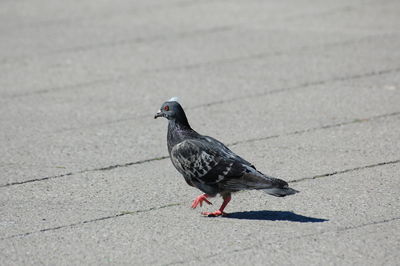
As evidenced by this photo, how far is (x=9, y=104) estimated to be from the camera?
372 inches

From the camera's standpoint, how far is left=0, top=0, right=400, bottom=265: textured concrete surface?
5613mm

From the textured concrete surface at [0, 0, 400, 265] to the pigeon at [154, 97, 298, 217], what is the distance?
228 mm

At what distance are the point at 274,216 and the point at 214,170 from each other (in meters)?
0.58

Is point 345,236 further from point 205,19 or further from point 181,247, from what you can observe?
point 205,19

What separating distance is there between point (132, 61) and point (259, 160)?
13.7 feet

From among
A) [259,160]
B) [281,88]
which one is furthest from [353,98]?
[259,160]

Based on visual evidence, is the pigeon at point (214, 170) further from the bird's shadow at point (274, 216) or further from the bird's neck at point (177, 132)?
the bird's shadow at point (274, 216)

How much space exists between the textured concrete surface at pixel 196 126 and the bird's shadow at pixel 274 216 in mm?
15

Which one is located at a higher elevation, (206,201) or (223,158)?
(223,158)

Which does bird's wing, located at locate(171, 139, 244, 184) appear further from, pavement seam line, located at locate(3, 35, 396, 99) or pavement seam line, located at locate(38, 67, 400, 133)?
pavement seam line, located at locate(3, 35, 396, 99)

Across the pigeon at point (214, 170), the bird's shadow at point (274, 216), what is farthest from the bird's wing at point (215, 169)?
the bird's shadow at point (274, 216)

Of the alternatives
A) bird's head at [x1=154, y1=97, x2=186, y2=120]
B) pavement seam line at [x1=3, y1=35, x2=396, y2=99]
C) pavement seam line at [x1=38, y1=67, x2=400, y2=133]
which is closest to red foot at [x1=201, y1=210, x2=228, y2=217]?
bird's head at [x1=154, y1=97, x2=186, y2=120]

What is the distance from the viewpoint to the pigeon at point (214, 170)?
→ 5.83 m

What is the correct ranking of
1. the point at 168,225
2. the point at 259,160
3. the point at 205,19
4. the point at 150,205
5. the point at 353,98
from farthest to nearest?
the point at 205,19 → the point at 353,98 → the point at 259,160 → the point at 150,205 → the point at 168,225
